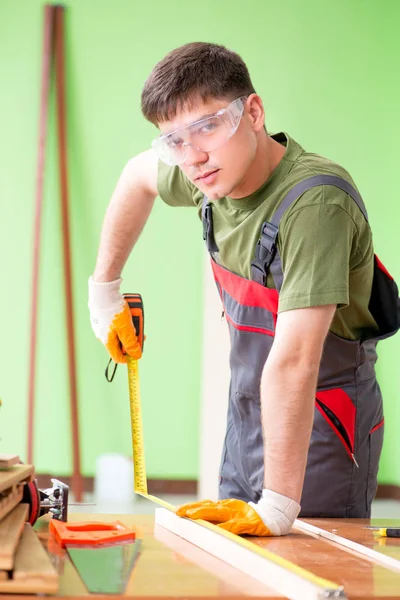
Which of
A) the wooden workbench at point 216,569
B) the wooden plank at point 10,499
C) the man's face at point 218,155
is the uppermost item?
the man's face at point 218,155

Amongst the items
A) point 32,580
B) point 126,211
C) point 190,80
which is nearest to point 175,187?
point 126,211

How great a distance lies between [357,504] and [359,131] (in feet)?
12.1

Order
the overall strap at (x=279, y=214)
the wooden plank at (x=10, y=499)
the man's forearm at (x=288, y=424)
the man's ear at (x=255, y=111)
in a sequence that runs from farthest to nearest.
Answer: the man's ear at (x=255, y=111)
the overall strap at (x=279, y=214)
the man's forearm at (x=288, y=424)
the wooden plank at (x=10, y=499)

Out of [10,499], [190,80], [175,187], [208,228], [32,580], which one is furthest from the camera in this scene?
[175,187]

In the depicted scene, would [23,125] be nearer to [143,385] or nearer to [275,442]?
[143,385]

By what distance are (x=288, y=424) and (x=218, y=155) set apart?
0.62m

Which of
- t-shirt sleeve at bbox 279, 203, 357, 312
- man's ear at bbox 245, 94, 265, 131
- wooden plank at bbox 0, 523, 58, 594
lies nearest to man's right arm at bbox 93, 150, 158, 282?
man's ear at bbox 245, 94, 265, 131

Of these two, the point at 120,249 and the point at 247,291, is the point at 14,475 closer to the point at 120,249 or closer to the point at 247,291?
the point at 247,291

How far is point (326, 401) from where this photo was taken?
194cm

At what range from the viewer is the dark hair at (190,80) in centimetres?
172

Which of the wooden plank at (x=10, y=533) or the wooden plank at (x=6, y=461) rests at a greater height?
the wooden plank at (x=6, y=461)

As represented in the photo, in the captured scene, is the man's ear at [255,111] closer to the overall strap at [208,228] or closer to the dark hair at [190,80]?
the dark hair at [190,80]

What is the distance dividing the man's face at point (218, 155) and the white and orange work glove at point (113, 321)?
67cm

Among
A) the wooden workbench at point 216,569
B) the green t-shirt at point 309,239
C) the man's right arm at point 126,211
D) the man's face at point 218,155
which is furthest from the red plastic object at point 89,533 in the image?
the man's right arm at point 126,211
